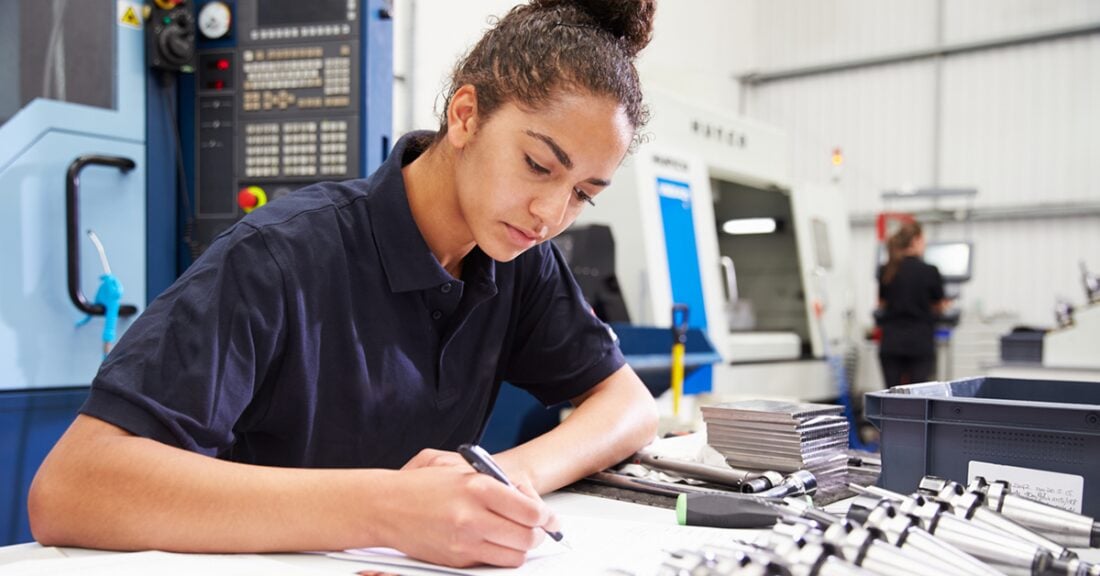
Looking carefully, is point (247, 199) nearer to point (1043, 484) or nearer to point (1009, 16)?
point (1043, 484)

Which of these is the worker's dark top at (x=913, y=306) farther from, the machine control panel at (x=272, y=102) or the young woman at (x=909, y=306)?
the machine control panel at (x=272, y=102)

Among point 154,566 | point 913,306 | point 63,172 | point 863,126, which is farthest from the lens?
point 863,126

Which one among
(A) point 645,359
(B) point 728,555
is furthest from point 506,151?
(A) point 645,359

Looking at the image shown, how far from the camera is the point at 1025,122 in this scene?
6242mm

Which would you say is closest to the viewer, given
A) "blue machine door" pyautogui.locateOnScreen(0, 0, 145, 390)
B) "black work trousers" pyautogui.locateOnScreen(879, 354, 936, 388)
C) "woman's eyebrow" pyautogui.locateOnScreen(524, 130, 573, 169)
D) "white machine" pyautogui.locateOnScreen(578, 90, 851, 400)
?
"woman's eyebrow" pyautogui.locateOnScreen(524, 130, 573, 169)

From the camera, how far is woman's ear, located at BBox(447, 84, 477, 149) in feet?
3.38

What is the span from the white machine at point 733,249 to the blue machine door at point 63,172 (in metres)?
1.62

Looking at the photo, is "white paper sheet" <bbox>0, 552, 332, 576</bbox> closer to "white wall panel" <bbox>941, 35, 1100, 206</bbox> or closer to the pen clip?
the pen clip

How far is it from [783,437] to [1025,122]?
621 centimetres

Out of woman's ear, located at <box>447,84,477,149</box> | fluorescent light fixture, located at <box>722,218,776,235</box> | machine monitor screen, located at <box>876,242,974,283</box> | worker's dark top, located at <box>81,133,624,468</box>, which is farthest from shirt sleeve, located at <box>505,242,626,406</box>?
machine monitor screen, located at <box>876,242,974,283</box>

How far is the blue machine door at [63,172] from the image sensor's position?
1.74m

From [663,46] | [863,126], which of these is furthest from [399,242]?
[863,126]

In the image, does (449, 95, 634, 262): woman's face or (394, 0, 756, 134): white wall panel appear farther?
(394, 0, 756, 134): white wall panel

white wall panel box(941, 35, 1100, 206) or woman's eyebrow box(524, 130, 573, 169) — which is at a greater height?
white wall panel box(941, 35, 1100, 206)
